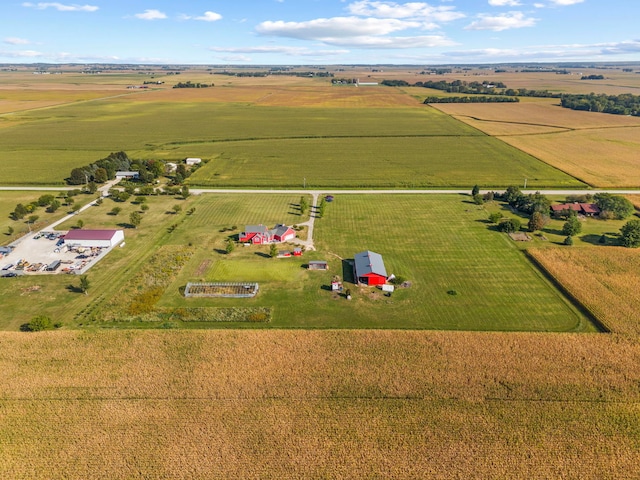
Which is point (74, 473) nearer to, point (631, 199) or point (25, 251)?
point (25, 251)

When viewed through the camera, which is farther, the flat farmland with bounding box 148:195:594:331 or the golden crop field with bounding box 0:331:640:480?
the flat farmland with bounding box 148:195:594:331

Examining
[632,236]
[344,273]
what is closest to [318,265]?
[344,273]

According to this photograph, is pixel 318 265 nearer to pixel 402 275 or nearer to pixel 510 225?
pixel 402 275

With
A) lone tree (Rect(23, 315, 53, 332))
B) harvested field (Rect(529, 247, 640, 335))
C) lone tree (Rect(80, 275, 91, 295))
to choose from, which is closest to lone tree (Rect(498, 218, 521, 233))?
harvested field (Rect(529, 247, 640, 335))

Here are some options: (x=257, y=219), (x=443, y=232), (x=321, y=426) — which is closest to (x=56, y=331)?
(x=321, y=426)

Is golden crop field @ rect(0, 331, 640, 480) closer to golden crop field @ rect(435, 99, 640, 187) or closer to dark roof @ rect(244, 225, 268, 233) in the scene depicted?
dark roof @ rect(244, 225, 268, 233)

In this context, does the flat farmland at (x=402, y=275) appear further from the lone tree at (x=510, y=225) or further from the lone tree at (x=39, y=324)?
the lone tree at (x=39, y=324)
